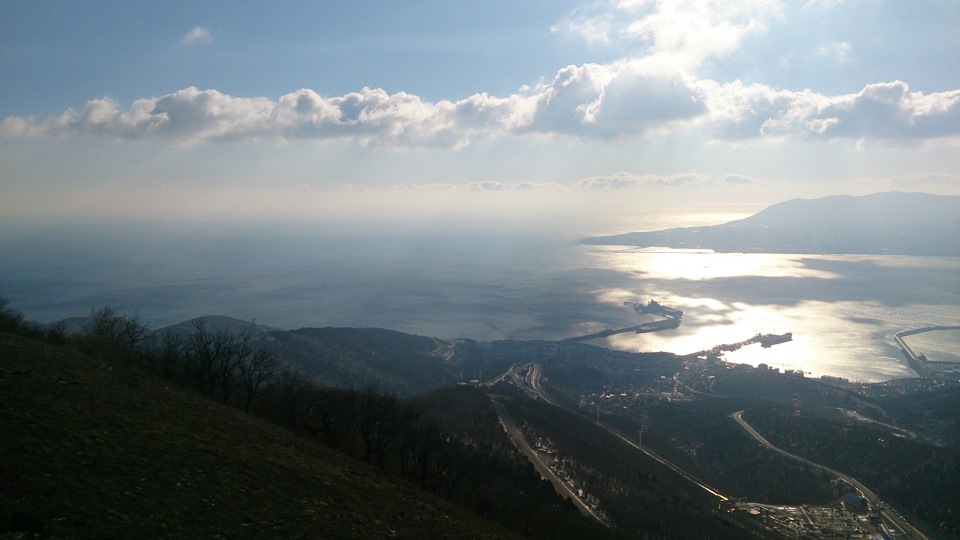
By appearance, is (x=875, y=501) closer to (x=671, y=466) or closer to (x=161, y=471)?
(x=671, y=466)

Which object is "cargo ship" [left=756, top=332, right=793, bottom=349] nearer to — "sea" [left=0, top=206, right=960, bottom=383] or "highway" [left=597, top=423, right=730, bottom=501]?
"sea" [left=0, top=206, right=960, bottom=383]

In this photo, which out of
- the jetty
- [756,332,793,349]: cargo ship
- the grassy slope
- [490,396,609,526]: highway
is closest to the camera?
the grassy slope

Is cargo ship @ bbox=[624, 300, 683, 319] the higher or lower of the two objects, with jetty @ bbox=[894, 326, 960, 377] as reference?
higher

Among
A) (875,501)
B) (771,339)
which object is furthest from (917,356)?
(875,501)

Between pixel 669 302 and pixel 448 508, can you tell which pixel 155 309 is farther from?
pixel 669 302

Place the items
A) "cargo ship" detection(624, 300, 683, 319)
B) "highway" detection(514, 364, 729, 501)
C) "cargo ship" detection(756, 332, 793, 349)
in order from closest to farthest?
"highway" detection(514, 364, 729, 501) → "cargo ship" detection(756, 332, 793, 349) → "cargo ship" detection(624, 300, 683, 319)

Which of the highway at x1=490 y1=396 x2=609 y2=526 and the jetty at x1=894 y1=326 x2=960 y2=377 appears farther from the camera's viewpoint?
the jetty at x1=894 y1=326 x2=960 y2=377

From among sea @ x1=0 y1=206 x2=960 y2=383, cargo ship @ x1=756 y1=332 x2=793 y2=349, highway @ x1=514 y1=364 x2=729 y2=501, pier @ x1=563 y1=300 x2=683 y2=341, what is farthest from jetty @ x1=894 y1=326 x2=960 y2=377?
highway @ x1=514 y1=364 x2=729 y2=501

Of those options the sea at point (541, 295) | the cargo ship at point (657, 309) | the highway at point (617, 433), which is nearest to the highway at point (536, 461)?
the highway at point (617, 433)
